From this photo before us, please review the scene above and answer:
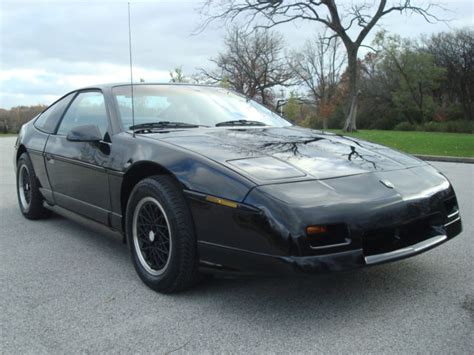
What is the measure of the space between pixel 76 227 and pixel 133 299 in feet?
6.36

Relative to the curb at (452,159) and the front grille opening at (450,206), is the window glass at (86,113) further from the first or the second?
the curb at (452,159)

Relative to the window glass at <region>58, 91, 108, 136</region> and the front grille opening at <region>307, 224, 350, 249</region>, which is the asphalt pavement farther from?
the window glass at <region>58, 91, 108, 136</region>

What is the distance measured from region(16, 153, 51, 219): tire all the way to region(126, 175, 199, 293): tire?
193 cm

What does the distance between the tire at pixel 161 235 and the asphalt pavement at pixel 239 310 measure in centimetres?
12

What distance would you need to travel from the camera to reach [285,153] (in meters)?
2.71

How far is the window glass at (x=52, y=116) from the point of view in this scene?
4176mm

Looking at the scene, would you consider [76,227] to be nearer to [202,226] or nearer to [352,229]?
[202,226]

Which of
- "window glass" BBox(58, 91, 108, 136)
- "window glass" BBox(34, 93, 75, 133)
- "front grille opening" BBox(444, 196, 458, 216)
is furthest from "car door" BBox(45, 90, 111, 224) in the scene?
"front grille opening" BBox(444, 196, 458, 216)

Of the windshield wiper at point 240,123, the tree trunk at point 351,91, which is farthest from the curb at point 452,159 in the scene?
the tree trunk at point 351,91

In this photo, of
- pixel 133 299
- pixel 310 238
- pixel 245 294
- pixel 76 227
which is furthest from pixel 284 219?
pixel 76 227

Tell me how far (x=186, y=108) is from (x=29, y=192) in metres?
2.12

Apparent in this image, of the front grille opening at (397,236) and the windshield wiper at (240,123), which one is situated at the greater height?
the windshield wiper at (240,123)

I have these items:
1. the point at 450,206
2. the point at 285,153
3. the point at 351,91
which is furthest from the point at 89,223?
the point at 351,91

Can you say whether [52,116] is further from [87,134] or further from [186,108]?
[186,108]
